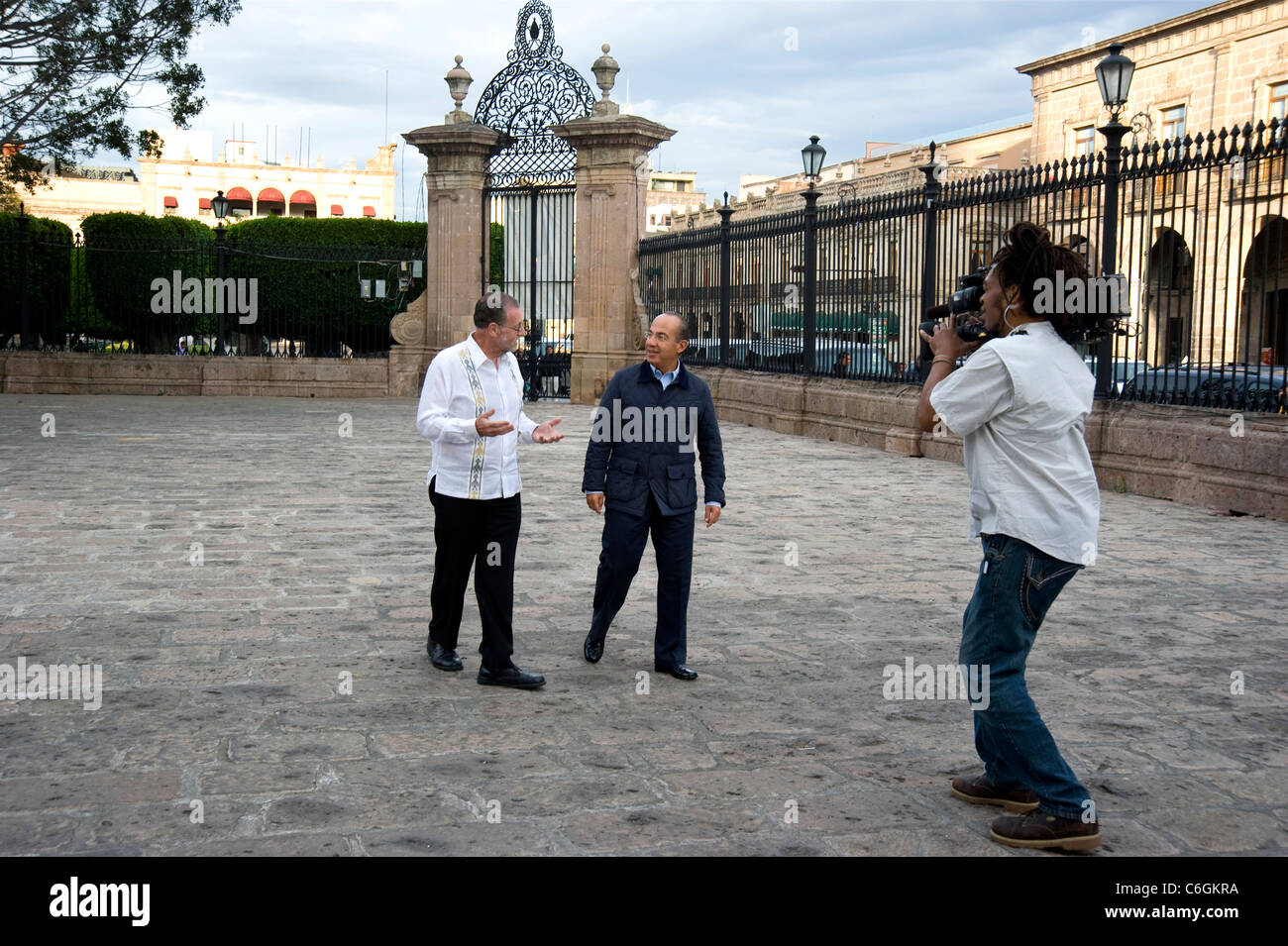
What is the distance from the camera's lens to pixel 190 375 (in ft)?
79.5

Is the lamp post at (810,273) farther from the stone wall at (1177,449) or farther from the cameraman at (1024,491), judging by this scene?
the cameraman at (1024,491)

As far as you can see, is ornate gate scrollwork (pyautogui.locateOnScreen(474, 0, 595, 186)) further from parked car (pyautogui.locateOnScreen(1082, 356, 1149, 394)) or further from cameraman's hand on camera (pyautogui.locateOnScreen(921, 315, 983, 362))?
cameraman's hand on camera (pyautogui.locateOnScreen(921, 315, 983, 362))

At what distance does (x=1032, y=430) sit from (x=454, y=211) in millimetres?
20594

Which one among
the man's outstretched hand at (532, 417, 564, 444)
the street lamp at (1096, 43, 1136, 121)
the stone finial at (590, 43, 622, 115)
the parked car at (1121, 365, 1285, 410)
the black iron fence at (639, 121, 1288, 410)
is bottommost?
the man's outstretched hand at (532, 417, 564, 444)

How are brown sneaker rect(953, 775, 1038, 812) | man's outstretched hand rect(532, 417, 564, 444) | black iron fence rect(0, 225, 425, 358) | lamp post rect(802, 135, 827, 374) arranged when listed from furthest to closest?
black iron fence rect(0, 225, 425, 358), lamp post rect(802, 135, 827, 374), man's outstretched hand rect(532, 417, 564, 444), brown sneaker rect(953, 775, 1038, 812)

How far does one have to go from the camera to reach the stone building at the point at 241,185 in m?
81.9

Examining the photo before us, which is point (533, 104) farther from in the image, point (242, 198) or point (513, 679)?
point (242, 198)

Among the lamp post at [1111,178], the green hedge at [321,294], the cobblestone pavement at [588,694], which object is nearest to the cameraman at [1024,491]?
the cobblestone pavement at [588,694]

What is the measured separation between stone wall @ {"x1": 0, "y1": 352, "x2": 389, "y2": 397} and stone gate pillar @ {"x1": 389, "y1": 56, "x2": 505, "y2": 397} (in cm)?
207

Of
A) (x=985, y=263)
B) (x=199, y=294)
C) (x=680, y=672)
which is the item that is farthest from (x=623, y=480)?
(x=199, y=294)

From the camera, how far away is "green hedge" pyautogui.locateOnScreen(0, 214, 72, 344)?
2402cm

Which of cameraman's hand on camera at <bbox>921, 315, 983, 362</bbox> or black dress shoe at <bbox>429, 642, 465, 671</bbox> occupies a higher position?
cameraman's hand on camera at <bbox>921, 315, 983, 362</bbox>

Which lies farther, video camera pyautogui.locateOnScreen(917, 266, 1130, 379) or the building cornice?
the building cornice

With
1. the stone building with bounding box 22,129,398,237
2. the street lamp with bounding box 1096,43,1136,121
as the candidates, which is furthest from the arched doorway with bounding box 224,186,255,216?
the street lamp with bounding box 1096,43,1136,121
